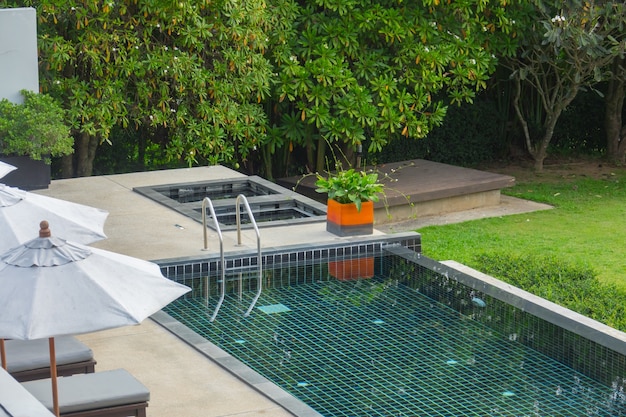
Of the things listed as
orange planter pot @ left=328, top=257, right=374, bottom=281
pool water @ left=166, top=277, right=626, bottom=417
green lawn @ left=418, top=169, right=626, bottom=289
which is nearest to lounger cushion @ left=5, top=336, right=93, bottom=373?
pool water @ left=166, top=277, right=626, bottom=417

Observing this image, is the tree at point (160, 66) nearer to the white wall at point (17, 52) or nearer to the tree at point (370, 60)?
Result: the white wall at point (17, 52)

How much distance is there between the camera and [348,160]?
16.4 metres

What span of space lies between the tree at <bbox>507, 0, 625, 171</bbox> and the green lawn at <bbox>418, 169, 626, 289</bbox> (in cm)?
168

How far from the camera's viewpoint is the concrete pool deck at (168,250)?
681cm

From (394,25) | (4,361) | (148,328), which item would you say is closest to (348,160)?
(394,25)

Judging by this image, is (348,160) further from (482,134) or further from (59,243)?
(59,243)

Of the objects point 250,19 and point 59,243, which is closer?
point 59,243

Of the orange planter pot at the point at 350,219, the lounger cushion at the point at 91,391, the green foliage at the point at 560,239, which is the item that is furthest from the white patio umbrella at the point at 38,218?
the green foliage at the point at 560,239

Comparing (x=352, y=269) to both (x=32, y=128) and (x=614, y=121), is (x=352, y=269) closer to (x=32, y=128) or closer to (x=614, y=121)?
(x=32, y=128)

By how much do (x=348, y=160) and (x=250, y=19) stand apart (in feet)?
11.3

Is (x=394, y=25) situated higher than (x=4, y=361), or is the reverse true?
(x=394, y=25)

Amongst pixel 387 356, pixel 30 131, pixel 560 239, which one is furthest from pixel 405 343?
pixel 30 131

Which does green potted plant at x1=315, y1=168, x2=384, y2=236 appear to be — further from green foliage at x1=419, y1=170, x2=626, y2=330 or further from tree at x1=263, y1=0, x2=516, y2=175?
tree at x1=263, y1=0, x2=516, y2=175

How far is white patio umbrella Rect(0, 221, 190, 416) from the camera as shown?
191 inches
